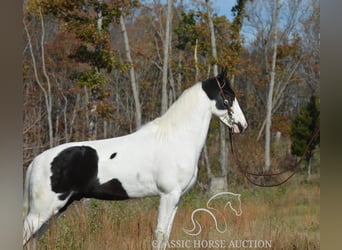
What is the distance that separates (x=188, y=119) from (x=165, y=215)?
0.60m

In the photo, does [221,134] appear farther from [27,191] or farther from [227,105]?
[27,191]

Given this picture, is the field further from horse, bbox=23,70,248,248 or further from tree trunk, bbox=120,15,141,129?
tree trunk, bbox=120,15,141,129

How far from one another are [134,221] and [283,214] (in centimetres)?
96

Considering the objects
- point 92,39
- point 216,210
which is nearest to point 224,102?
point 216,210

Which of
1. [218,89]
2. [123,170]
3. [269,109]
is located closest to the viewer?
[123,170]

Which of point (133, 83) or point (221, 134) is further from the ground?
point (133, 83)

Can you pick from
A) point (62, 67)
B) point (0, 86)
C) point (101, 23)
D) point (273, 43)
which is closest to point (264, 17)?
point (273, 43)

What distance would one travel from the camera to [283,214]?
3.98 m

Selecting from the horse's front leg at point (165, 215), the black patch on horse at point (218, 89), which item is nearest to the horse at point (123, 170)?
the horse's front leg at point (165, 215)

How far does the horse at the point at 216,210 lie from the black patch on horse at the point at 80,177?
1.58ft

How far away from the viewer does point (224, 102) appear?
3865 mm

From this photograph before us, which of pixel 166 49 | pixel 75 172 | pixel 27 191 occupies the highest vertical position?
pixel 166 49

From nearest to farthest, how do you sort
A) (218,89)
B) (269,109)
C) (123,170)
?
(123,170), (218,89), (269,109)

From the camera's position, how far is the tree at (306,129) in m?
3.92
